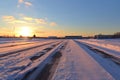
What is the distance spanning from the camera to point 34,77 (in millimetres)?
8055

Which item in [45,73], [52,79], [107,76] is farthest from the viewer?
[45,73]

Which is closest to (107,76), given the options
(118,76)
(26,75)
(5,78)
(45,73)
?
(118,76)

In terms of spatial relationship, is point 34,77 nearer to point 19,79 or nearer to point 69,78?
point 19,79

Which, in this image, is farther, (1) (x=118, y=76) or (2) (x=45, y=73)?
Answer: (2) (x=45, y=73)

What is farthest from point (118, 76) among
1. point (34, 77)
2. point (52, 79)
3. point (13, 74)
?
point (13, 74)

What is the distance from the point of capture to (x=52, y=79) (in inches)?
299

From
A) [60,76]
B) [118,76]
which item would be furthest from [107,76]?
[60,76]

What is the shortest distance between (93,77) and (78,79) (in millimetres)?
634

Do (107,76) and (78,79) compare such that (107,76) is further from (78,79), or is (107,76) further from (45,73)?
(45,73)

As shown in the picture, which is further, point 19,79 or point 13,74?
point 13,74

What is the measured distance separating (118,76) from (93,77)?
3.09 ft

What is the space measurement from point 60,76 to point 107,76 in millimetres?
1639

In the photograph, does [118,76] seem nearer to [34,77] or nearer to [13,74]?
[34,77]

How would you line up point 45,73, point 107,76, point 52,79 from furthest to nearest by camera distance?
1. point 45,73
2. point 107,76
3. point 52,79
